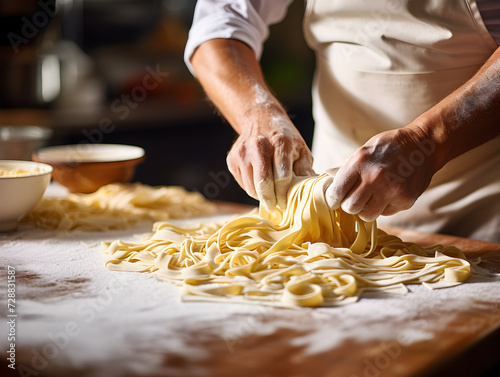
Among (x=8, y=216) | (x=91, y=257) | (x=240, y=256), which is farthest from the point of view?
(x=8, y=216)

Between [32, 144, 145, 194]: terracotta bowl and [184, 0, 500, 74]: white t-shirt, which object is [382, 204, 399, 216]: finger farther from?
[32, 144, 145, 194]: terracotta bowl

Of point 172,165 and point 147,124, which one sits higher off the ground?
point 147,124

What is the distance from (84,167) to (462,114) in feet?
4.21

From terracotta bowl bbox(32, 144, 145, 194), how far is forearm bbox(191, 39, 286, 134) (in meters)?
0.42

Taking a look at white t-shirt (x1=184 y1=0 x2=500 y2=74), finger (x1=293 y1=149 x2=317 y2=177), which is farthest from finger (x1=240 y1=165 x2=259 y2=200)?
white t-shirt (x1=184 y1=0 x2=500 y2=74)

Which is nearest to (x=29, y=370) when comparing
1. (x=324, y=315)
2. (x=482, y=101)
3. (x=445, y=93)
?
(x=324, y=315)

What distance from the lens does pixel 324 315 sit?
1160 millimetres

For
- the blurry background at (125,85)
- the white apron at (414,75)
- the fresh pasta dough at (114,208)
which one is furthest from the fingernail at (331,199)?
the blurry background at (125,85)

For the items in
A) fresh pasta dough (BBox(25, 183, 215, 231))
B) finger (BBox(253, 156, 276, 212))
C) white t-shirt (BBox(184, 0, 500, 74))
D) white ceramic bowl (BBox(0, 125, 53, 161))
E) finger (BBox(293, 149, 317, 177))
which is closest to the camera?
finger (BBox(253, 156, 276, 212))

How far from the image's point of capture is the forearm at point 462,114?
150 cm

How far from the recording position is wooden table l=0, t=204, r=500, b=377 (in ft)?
3.12

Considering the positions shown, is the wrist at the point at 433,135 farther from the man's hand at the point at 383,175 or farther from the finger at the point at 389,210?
the finger at the point at 389,210

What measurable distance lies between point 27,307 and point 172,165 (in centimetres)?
349

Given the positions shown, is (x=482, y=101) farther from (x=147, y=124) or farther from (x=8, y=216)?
(x=147, y=124)
